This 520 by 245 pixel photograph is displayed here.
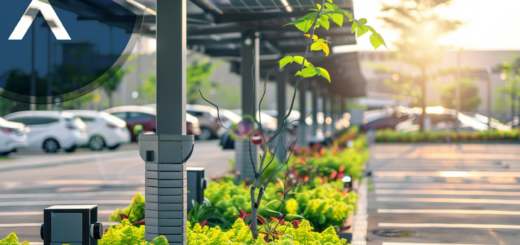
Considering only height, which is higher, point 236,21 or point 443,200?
point 236,21

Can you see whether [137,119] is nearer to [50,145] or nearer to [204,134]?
[204,134]

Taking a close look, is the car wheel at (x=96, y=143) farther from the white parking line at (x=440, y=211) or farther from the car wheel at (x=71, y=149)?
the white parking line at (x=440, y=211)

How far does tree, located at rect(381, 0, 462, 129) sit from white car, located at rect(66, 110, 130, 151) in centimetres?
2031

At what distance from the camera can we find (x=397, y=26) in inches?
1426

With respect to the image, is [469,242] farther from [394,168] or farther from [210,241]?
[394,168]

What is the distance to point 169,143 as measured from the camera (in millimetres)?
5176

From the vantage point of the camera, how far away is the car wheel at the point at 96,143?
24578mm

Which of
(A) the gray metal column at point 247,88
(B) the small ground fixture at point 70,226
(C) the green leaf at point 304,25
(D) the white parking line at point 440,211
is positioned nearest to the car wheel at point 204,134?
(A) the gray metal column at point 247,88

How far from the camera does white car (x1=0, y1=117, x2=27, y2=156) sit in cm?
2164

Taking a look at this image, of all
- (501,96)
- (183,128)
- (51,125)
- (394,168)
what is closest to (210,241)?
(183,128)

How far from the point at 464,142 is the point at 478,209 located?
25490 millimetres

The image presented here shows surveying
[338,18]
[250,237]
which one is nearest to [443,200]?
[250,237]

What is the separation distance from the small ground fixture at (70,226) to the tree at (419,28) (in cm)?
3393

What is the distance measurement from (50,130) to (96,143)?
2141 mm
